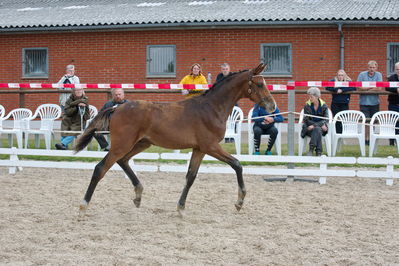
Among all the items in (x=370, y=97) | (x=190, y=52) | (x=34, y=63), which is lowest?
(x=370, y=97)

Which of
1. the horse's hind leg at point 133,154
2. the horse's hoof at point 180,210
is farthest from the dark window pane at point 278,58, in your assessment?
the horse's hoof at point 180,210

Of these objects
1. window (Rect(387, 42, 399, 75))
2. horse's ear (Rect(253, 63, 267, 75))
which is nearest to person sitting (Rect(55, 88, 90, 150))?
horse's ear (Rect(253, 63, 267, 75))

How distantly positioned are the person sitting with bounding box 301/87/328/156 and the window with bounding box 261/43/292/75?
7330 millimetres

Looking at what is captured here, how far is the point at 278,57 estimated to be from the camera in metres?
18.9

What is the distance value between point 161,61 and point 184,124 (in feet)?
41.1

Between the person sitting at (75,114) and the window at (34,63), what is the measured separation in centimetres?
934

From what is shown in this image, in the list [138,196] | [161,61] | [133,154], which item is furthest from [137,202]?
[161,61]

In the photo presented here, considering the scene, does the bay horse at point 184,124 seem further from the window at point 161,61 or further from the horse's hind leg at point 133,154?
the window at point 161,61

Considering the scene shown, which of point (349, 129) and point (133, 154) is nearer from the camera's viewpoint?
point (133, 154)

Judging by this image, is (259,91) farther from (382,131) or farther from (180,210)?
(382,131)

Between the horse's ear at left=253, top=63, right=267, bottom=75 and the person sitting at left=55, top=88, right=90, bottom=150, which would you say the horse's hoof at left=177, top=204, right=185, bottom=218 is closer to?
the horse's ear at left=253, top=63, right=267, bottom=75

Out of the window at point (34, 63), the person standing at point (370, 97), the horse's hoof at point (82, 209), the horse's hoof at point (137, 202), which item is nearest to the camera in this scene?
the horse's hoof at point (82, 209)

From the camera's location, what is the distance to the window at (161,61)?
19.7 m

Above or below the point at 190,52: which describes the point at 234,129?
below
